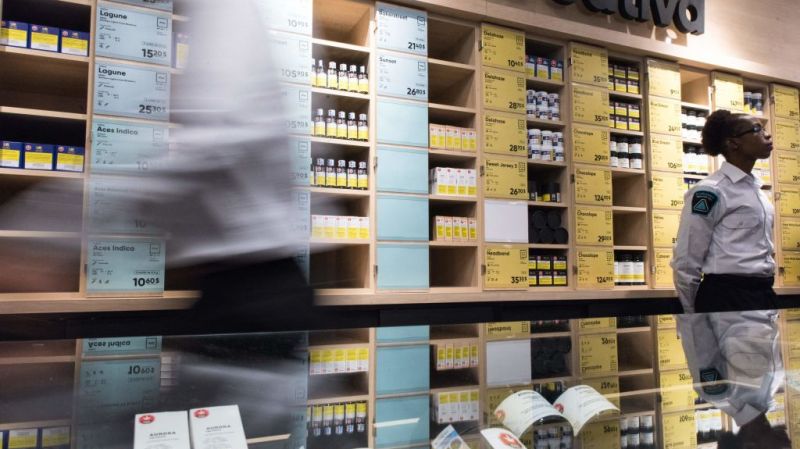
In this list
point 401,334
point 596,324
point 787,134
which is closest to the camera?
point 401,334

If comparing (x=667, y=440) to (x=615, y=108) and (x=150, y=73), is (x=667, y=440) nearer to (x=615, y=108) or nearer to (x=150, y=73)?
(x=150, y=73)

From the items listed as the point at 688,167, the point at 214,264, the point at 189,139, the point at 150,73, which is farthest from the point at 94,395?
the point at 688,167

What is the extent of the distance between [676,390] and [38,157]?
2802mm

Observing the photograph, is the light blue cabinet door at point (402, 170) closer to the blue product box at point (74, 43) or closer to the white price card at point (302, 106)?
the white price card at point (302, 106)

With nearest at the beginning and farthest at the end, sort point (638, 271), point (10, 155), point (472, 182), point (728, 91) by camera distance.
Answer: point (10, 155) < point (472, 182) < point (638, 271) < point (728, 91)

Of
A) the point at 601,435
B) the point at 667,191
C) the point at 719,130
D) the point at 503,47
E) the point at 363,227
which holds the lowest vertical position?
the point at 601,435

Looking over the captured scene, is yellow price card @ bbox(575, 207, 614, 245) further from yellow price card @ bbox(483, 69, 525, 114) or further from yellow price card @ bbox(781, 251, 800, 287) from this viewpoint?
yellow price card @ bbox(781, 251, 800, 287)

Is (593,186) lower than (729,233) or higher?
higher

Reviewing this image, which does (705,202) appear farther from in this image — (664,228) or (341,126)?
(341,126)

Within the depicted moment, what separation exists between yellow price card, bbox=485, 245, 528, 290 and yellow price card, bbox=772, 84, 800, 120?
9.81 feet

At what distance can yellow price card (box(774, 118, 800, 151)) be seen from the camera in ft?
15.3

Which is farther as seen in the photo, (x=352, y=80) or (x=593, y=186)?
(x=593, y=186)

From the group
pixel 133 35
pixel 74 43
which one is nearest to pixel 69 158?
pixel 74 43

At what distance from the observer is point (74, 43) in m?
2.63
